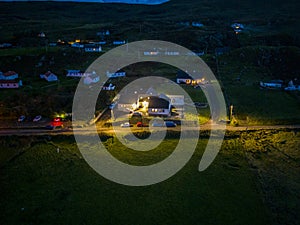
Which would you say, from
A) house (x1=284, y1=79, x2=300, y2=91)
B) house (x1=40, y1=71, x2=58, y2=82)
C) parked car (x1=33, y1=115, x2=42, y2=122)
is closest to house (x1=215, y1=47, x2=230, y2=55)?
house (x1=284, y1=79, x2=300, y2=91)

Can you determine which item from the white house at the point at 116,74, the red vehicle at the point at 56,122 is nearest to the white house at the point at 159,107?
the red vehicle at the point at 56,122

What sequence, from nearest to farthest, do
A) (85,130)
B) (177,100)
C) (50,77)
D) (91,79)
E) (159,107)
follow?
1. (85,130)
2. (159,107)
3. (177,100)
4. (91,79)
5. (50,77)

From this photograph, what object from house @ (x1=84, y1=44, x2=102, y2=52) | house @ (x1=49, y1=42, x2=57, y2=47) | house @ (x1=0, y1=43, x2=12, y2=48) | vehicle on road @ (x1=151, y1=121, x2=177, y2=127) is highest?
house @ (x1=49, y1=42, x2=57, y2=47)

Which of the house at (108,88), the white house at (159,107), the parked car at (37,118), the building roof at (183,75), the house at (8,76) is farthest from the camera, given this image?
the building roof at (183,75)

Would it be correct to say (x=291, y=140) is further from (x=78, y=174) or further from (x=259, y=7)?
(x=259, y=7)

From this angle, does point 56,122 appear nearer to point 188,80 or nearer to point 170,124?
point 170,124

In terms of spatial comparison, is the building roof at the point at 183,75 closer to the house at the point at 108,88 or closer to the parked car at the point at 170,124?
the house at the point at 108,88

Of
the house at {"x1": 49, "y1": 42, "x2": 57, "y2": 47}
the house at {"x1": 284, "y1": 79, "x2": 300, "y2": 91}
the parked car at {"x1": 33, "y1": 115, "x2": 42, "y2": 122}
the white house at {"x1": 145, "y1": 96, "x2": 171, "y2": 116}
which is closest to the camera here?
the parked car at {"x1": 33, "y1": 115, "x2": 42, "y2": 122}

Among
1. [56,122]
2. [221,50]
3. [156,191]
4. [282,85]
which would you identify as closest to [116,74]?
[56,122]

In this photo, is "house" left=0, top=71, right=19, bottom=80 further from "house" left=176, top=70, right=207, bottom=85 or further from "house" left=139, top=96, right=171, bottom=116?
"house" left=176, top=70, right=207, bottom=85

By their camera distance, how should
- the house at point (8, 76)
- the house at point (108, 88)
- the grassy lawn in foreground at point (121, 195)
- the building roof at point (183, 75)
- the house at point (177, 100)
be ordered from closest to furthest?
the grassy lawn in foreground at point (121, 195) → the house at point (177, 100) → the house at point (108, 88) → the house at point (8, 76) → the building roof at point (183, 75)
